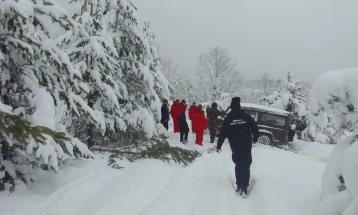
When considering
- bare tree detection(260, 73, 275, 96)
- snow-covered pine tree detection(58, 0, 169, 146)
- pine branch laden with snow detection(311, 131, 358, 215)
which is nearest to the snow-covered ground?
pine branch laden with snow detection(311, 131, 358, 215)

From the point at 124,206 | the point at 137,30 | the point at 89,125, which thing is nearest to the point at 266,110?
the point at 137,30

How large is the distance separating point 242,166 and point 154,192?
6.54 ft

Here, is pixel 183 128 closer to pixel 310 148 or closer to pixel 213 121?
pixel 213 121

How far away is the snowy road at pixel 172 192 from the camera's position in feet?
15.5

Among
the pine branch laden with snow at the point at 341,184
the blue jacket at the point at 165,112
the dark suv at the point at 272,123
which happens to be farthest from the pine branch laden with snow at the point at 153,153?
the dark suv at the point at 272,123

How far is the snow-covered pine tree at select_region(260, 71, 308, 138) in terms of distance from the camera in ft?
78.0

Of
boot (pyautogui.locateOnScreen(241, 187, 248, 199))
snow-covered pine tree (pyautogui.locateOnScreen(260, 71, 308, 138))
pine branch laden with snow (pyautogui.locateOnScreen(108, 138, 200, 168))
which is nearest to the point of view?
boot (pyautogui.locateOnScreen(241, 187, 248, 199))

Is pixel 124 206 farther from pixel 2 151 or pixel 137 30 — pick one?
pixel 137 30

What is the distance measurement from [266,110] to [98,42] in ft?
39.6

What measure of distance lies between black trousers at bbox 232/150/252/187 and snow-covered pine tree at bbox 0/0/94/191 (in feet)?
9.99

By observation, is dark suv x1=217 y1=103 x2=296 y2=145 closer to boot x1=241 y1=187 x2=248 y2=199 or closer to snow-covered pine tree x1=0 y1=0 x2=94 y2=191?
boot x1=241 y1=187 x2=248 y2=199

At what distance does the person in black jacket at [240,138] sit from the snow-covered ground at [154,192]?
0.42 m

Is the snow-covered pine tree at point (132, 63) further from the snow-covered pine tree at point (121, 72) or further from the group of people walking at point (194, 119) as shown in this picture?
the group of people walking at point (194, 119)

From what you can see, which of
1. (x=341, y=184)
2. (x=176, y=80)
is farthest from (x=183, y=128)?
(x=176, y=80)
